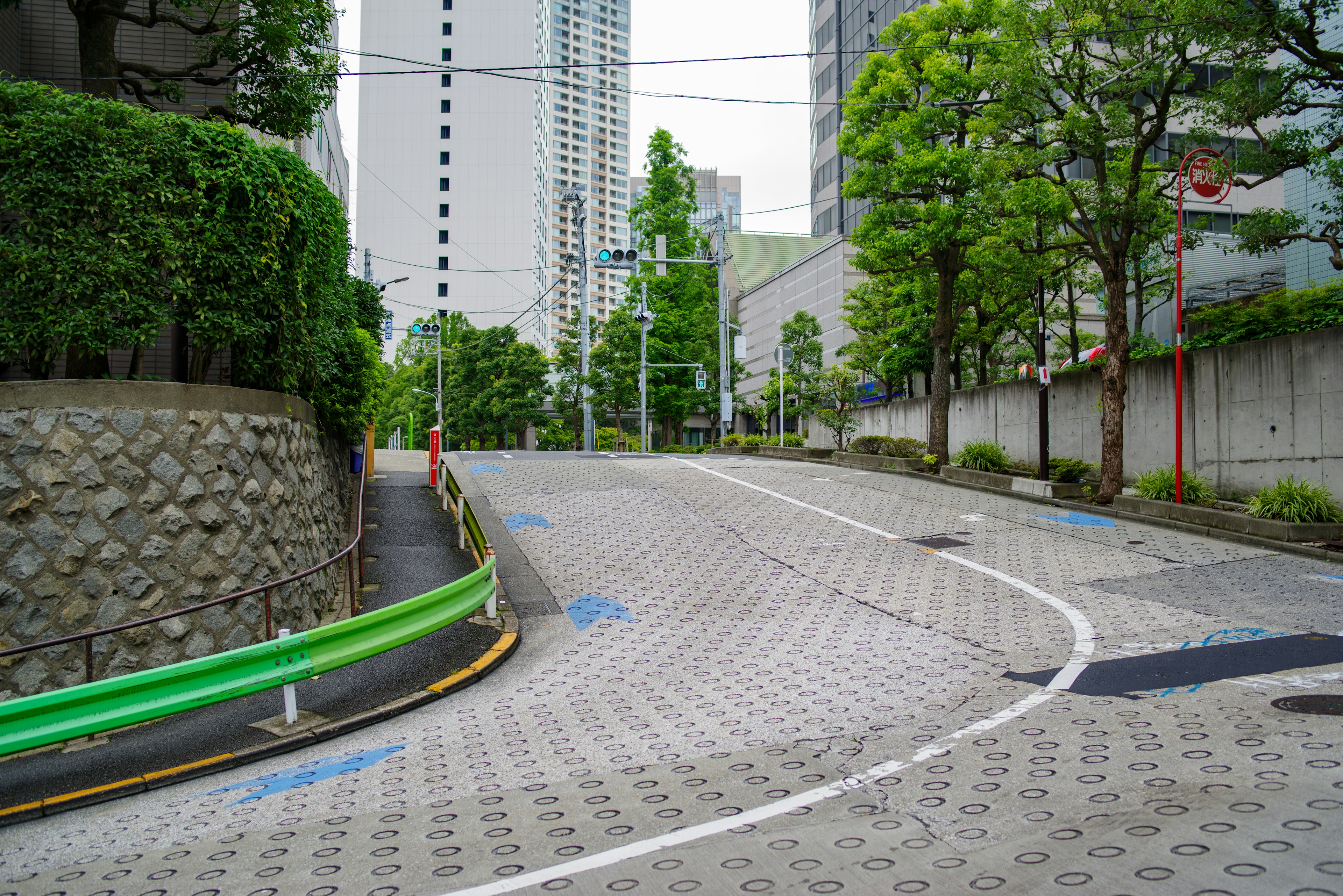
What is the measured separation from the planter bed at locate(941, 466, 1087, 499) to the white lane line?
11.3 meters

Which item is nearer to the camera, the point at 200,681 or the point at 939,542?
the point at 200,681

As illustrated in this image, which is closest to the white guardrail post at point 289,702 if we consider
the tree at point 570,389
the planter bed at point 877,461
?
the planter bed at point 877,461

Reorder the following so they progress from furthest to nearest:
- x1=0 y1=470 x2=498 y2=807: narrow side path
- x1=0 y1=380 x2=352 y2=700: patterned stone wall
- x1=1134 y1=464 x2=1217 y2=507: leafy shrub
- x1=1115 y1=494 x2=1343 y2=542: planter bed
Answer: x1=1134 y1=464 x2=1217 y2=507: leafy shrub → x1=1115 y1=494 x2=1343 y2=542: planter bed → x1=0 y1=380 x2=352 y2=700: patterned stone wall → x1=0 y1=470 x2=498 y2=807: narrow side path

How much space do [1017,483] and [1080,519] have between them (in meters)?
3.73

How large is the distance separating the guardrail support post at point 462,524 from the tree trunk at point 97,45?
23.2 ft

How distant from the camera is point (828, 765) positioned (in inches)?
219

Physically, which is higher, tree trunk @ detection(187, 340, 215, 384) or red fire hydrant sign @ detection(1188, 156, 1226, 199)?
red fire hydrant sign @ detection(1188, 156, 1226, 199)

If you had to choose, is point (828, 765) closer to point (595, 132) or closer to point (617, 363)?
point (617, 363)

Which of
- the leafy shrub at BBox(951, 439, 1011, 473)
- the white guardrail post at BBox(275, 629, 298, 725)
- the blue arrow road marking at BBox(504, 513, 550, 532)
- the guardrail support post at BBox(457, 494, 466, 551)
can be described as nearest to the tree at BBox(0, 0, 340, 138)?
the guardrail support post at BBox(457, 494, 466, 551)

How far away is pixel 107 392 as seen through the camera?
8305 mm

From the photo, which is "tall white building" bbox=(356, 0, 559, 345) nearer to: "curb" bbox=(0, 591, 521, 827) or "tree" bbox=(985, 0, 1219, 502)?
"tree" bbox=(985, 0, 1219, 502)

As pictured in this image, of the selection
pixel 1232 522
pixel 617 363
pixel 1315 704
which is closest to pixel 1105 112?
pixel 1232 522

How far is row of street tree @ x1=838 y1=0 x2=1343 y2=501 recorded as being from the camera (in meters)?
15.3

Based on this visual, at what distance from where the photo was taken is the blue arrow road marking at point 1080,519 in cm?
Result: 1631
